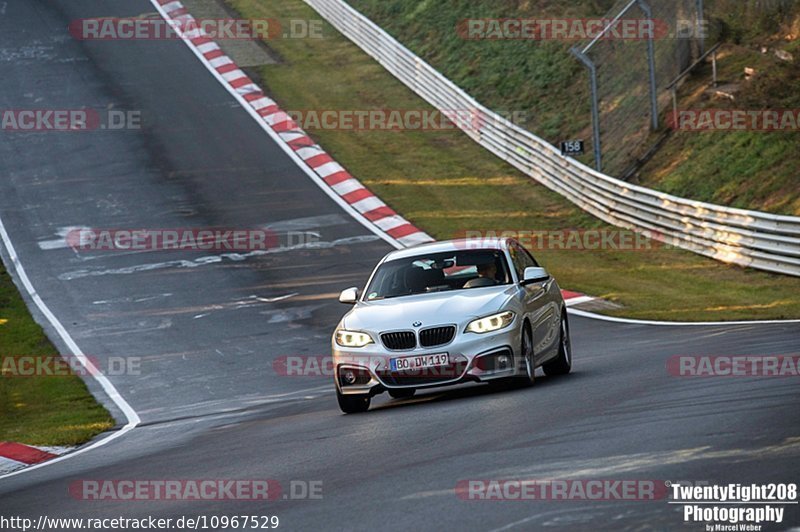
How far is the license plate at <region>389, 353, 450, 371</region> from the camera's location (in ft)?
40.6

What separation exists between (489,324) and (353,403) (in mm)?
1528

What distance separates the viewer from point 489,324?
12.5m

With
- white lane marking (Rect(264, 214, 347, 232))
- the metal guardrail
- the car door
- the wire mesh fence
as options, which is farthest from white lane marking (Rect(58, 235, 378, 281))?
the car door

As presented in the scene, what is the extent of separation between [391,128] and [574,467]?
92.5ft

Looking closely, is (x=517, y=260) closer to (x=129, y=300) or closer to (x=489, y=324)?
(x=489, y=324)

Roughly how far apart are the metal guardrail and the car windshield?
31.8ft

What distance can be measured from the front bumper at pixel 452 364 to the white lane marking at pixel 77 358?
2.89 meters

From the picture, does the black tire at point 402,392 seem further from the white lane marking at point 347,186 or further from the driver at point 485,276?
the white lane marking at point 347,186

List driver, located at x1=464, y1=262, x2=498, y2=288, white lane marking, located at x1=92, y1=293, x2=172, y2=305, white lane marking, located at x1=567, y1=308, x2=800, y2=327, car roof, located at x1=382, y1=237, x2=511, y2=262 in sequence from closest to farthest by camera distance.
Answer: driver, located at x1=464, y1=262, x2=498, y2=288 < car roof, located at x1=382, y1=237, x2=511, y2=262 < white lane marking, located at x1=567, y1=308, x2=800, y2=327 < white lane marking, located at x1=92, y1=293, x2=172, y2=305

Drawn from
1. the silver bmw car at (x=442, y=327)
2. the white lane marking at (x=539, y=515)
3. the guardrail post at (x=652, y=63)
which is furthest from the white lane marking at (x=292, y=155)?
the white lane marking at (x=539, y=515)

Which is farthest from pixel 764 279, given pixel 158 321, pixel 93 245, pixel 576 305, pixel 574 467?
pixel 574 467

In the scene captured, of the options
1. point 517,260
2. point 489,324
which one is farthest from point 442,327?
point 517,260

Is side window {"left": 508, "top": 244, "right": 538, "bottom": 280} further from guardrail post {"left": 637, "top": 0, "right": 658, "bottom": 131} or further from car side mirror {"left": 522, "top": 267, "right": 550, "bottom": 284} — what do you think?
guardrail post {"left": 637, "top": 0, "right": 658, "bottom": 131}

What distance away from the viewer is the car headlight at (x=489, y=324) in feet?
41.0
